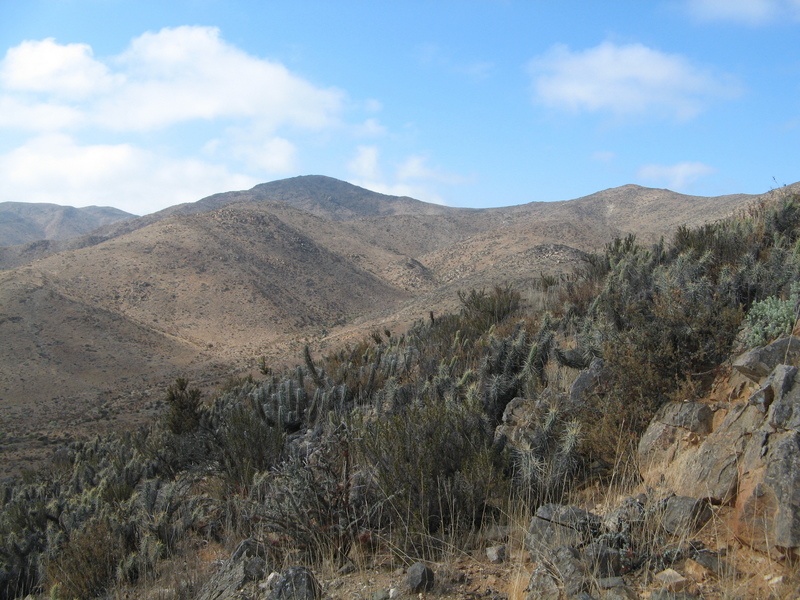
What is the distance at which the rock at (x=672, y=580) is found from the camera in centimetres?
288

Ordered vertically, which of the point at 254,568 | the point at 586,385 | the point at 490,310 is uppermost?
the point at 490,310

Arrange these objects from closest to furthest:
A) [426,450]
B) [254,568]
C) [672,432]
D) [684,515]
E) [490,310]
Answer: [684,515], [254,568], [672,432], [426,450], [490,310]

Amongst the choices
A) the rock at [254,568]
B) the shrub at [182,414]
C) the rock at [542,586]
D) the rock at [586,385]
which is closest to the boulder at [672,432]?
the rock at [586,385]

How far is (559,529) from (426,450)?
4.15ft

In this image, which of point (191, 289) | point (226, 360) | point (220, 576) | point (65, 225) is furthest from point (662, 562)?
point (65, 225)

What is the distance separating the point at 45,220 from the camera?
119875 mm

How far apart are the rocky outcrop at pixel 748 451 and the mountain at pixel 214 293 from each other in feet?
39.3

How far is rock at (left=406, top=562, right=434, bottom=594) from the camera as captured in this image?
10.8ft

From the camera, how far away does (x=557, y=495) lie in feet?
14.0

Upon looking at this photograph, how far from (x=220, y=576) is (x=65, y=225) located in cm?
13583

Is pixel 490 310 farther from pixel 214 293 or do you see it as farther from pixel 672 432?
pixel 214 293

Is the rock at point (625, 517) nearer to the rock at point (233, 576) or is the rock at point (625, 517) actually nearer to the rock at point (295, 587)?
the rock at point (295, 587)

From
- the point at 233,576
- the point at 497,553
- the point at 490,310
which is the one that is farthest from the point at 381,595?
the point at 490,310

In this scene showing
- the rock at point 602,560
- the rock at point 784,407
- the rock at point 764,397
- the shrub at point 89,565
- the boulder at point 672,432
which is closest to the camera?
the rock at point 602,560
